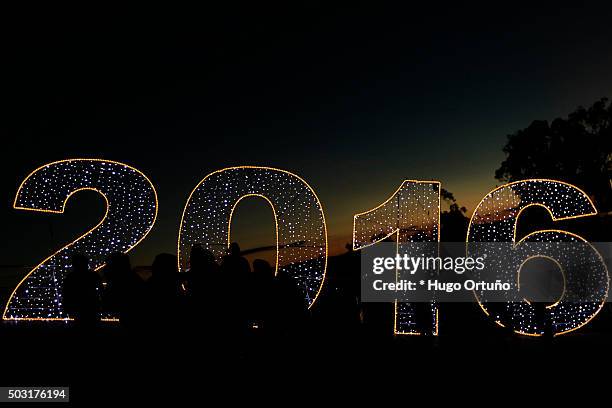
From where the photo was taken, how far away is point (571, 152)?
65.0 ft

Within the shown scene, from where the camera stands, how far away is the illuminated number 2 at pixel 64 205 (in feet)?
22.9

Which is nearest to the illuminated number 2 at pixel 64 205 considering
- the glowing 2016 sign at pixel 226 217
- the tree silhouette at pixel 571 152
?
the glowing 2016 sign at pixel 226 217

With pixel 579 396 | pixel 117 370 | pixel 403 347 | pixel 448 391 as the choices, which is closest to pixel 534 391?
pixel 579 396

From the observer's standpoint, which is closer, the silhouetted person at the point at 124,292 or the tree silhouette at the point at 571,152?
the silhouetted person at the point at 124,292

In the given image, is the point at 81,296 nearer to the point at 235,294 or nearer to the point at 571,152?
the point at 235,294

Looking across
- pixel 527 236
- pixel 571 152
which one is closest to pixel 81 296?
pixel 527 236

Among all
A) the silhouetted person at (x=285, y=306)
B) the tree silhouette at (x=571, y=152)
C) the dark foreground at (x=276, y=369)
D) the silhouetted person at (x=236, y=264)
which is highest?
the tree silhouette at (x=571, y=152)

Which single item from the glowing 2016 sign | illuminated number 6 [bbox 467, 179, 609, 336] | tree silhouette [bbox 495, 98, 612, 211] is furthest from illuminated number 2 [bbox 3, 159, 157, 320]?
tree silhouette [bbox 495, 98, 612, 211]

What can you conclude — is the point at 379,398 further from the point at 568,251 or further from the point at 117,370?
the point at 568,251

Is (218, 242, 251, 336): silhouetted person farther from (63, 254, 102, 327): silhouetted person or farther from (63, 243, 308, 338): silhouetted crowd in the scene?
(63, 254, 102, 327): silhouetted person

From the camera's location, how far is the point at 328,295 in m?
9.18

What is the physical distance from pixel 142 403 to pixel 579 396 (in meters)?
3.62

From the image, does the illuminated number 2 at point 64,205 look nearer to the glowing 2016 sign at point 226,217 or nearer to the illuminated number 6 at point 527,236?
the glowing 2016 sign at point 226,217

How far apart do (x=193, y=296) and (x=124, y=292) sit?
2.10ft
